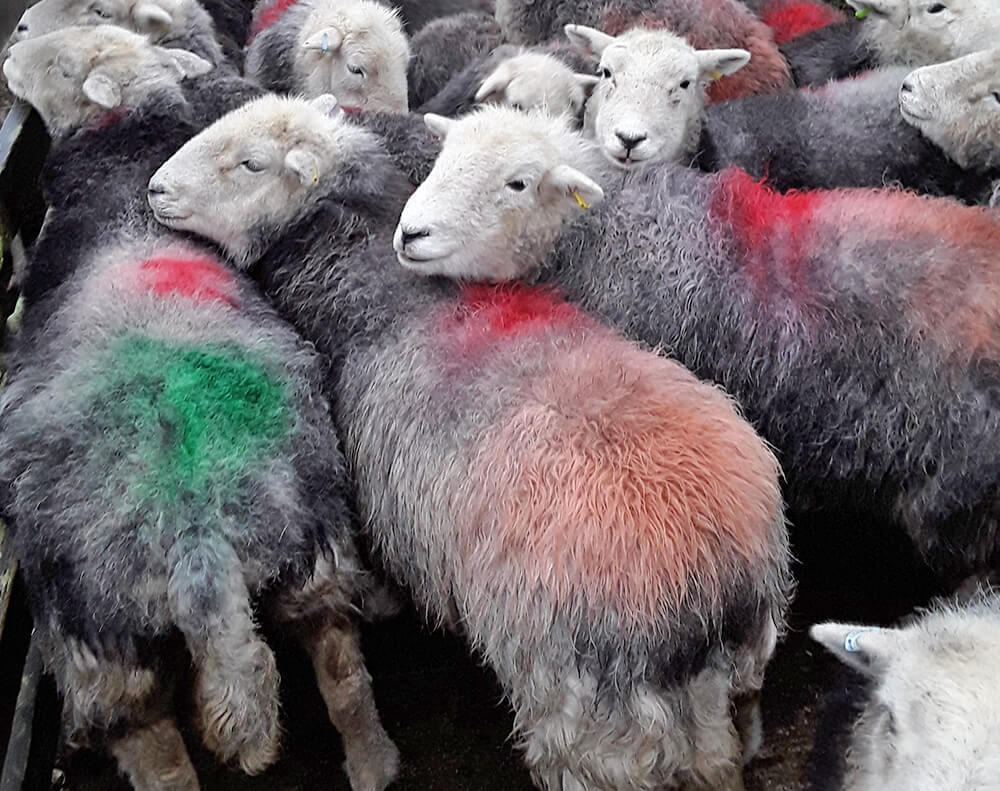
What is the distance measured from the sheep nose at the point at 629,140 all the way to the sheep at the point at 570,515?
Result: 418mm

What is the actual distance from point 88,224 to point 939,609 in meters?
2.36

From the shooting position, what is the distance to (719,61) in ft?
10.3

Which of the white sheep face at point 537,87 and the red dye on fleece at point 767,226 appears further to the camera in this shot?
the white sheep face at point 537,87

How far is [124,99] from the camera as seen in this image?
3018 mm

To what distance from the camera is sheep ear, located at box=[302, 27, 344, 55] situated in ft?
11.5

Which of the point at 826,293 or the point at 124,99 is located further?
the point at 124,99

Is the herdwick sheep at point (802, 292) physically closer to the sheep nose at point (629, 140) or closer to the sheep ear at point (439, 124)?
the sheep ear at point (439, 124)

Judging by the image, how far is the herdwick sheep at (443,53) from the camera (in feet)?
12.8

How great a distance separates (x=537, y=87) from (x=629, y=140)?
564mm

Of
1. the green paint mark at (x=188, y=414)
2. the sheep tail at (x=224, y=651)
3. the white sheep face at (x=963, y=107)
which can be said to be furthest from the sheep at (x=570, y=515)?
the white sheep face at (x=963, y=107)

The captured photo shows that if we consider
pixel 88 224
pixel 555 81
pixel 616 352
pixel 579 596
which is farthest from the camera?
pixel 555 81

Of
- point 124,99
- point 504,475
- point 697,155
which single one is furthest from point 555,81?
point 504,475

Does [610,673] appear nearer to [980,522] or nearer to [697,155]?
[980,522]

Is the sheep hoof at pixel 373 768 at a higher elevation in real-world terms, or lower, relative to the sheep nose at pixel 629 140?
lower
